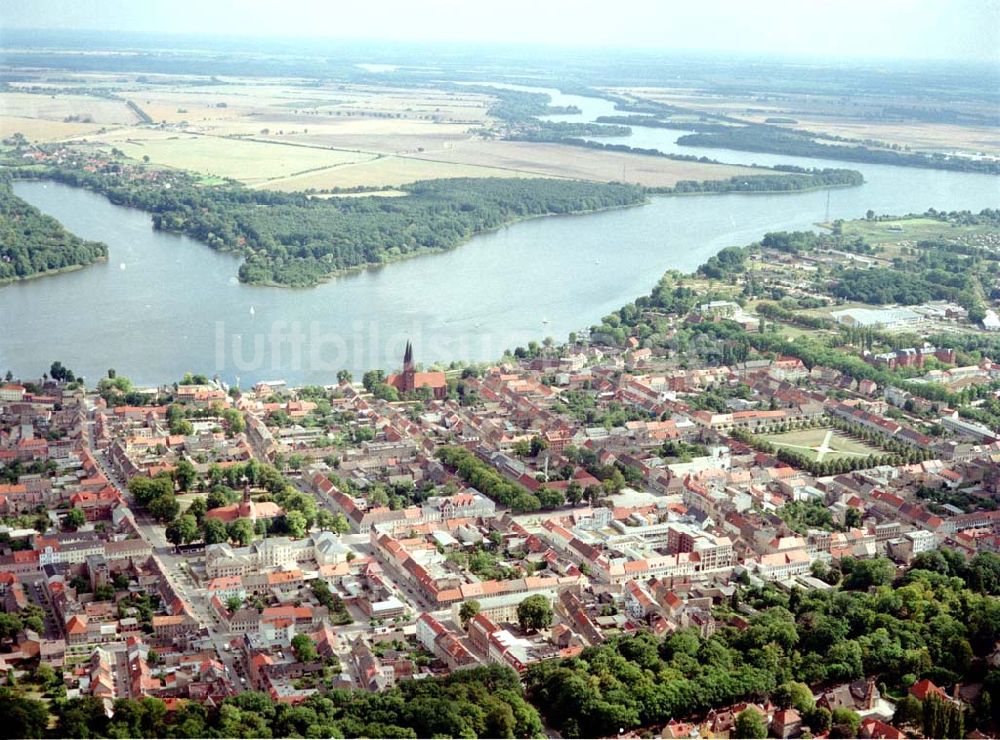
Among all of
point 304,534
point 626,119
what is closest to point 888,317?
point 304,534

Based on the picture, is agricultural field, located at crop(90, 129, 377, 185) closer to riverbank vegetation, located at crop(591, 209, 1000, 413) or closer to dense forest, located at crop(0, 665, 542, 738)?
riverbank vegetation, located at crop(591, 209, 1000, 413)

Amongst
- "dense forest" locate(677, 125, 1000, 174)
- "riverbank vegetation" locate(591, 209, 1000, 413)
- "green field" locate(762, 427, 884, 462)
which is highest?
"dense forest" locate(677, 125, 1000, 174)

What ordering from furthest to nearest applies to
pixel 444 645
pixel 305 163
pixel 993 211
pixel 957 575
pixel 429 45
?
pixel 429 45 → pixel 305 163 → pixel 993 211 → pixel 957 575 → pixel 444 645

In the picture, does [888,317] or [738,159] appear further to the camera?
[738,159]

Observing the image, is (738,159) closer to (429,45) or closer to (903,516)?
(903,516)

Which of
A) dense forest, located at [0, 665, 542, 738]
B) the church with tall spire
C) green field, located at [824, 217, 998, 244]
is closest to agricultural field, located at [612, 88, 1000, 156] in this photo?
green field, located at [824, 217, 998, 244]

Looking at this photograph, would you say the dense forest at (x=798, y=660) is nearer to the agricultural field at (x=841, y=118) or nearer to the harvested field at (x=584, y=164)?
the harvested field at (x=584, y=164)

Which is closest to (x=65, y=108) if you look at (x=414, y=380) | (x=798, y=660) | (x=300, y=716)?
(x=414, y=380)
